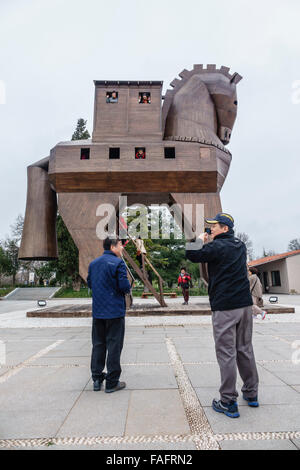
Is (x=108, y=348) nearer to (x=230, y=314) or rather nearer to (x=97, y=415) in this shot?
(x=97, y=415)

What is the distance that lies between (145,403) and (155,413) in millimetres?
246

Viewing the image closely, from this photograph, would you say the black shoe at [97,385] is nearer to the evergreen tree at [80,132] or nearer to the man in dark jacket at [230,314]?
the man in dark jacket at [230,314]

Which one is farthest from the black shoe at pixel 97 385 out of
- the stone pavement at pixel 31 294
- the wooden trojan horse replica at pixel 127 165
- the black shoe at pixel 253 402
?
the stone pavement at pixel 31 294

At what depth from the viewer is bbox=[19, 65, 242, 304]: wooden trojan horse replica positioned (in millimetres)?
11422

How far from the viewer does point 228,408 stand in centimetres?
240

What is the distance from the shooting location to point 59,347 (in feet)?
17.2

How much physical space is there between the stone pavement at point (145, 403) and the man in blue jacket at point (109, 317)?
22 centimetres

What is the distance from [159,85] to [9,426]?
13129 mm

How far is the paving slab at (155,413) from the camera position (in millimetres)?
2125

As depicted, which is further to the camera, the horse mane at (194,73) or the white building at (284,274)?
the white building at (284,274)

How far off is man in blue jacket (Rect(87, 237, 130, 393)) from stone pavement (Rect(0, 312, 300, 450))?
0.71ft

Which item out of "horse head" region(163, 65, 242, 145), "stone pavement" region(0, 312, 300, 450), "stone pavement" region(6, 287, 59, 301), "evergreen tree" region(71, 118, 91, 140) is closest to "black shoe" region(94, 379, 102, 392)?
"stone pavement" region(0, 312, 300, 450)
